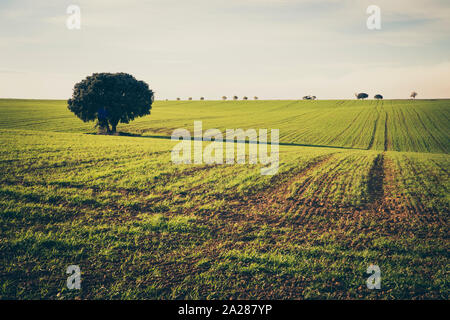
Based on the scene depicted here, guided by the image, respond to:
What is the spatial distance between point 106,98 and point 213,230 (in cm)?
3950

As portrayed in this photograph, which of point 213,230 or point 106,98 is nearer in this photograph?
point 213,230

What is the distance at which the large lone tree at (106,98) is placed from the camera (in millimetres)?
40906

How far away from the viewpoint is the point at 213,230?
888cm

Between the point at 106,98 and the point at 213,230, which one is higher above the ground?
the point at 106,98

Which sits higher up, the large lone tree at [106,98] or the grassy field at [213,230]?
the large lone tree at [106,98]

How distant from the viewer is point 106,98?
41094 mm

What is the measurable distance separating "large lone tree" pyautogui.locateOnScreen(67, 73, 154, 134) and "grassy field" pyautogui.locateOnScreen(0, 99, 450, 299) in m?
25.0

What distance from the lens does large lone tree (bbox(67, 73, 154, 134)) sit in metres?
40.9

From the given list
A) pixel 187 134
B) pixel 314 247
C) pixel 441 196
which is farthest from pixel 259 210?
pixel 187 134

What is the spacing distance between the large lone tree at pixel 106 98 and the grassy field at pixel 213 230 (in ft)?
82.1

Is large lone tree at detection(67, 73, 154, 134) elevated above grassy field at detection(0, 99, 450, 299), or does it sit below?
above

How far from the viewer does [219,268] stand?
6.63 metres

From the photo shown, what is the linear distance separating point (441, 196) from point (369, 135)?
1457 inches

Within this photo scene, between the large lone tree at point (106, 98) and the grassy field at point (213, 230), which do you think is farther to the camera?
the large lone tree at point (106, 98)
